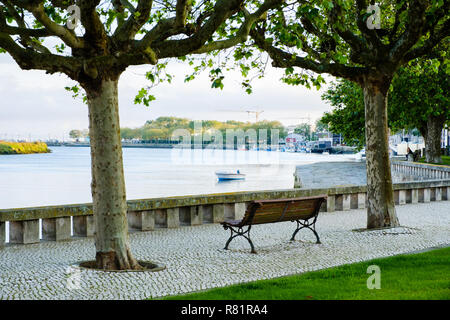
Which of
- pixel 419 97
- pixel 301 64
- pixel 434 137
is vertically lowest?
pixel 434 137

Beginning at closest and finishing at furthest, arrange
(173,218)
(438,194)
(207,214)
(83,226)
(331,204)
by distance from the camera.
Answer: (83,226) → (173,218) → (207,214) → (331,204) → (438,194)

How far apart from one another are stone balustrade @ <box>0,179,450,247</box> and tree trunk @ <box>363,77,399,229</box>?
3.15 m

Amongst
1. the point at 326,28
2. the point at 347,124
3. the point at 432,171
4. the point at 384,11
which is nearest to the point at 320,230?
the point at 326,28

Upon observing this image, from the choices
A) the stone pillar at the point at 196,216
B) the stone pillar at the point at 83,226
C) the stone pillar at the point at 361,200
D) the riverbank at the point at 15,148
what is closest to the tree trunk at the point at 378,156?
the stone pillar at the point at 196,216

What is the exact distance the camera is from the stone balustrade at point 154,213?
11078 millimetres

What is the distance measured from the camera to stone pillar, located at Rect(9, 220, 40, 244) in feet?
36.2

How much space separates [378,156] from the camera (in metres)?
12.0

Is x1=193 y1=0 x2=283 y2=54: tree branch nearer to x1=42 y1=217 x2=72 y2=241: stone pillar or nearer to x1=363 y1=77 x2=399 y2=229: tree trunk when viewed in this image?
x1=363 y1=77 x2=399 y2=229: tree trunk

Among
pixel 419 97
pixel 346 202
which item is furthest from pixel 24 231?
pixel 419 97

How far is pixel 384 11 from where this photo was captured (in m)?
15.3

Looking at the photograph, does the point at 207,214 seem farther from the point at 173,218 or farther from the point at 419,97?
the point at 419,97

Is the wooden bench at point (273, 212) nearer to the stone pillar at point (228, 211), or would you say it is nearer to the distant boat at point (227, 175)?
the stone pillar at point (228, 211)

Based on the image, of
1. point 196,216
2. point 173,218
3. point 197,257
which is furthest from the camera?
point 196,216

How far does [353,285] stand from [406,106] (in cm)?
3142
